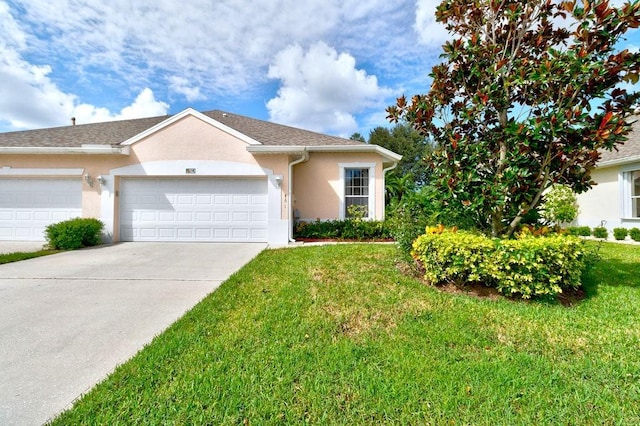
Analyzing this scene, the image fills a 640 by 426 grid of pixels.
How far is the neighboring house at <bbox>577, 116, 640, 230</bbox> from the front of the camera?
35.3 feet

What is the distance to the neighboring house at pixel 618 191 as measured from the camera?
10.8m

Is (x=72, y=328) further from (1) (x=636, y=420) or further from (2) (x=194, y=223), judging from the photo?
(2) (x=194, y=223)

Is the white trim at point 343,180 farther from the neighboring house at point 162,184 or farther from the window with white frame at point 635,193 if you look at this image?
the window with white frame at point 635,193

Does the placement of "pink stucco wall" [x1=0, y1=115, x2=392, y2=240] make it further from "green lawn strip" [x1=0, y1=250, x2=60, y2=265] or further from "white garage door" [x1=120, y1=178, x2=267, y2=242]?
"green lawn strip" [x1=0, y1=250, x2=60, y2=265]

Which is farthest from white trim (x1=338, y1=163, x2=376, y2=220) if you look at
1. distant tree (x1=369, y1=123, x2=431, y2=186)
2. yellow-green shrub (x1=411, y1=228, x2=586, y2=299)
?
distant tree (x1=369, y1=123, x2=431, y2=186)

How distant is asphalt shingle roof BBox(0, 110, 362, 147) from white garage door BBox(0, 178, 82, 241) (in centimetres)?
142

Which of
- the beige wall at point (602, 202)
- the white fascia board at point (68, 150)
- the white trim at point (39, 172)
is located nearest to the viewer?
the white fascia board at point (68, 150)

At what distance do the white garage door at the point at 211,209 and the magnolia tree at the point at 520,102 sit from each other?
619cm

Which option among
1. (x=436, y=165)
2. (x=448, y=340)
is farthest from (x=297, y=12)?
(x=448, y=340)

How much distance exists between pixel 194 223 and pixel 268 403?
8915 mm

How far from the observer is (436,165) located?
16.3 feet

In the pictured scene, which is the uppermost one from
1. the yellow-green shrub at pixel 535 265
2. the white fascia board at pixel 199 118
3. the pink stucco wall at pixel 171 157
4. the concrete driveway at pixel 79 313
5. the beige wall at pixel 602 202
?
the white fascia board at pixel 199 118

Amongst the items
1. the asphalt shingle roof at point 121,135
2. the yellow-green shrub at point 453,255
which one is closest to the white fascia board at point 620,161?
the asphalt shingle roof at point 121,135

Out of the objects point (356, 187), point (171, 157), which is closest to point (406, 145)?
point (356, 187)
